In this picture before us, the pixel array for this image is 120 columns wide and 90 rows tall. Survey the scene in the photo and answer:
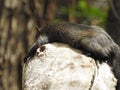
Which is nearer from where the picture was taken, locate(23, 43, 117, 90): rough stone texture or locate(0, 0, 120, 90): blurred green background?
locate(23, 43, 117, 90): rough stone texture

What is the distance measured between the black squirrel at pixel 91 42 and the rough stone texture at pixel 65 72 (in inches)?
9.1

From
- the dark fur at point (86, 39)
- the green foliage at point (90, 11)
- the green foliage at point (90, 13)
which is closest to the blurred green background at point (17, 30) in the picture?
the green foliage at point (90, 13)

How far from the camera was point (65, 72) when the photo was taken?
14.3ft

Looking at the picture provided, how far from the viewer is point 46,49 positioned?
4.68 meters

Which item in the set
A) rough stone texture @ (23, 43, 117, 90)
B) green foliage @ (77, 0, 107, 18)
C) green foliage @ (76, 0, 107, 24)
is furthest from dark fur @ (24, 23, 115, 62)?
green foliage @ (77, 0, 107, 18)

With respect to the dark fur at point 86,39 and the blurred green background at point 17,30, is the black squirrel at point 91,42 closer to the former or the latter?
the dark fur at point 86,39

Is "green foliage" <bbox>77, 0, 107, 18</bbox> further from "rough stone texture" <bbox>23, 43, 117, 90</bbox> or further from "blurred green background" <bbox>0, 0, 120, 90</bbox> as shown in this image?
"rough stone texture" <bbox>23, 43, 117, 90</bbox>

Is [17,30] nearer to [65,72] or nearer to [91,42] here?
[91,42]

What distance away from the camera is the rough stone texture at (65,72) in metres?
4.29

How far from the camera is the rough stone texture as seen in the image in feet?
14.1

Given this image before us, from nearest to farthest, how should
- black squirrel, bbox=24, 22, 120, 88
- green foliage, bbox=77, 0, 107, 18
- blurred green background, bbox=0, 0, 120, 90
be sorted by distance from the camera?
1. black squirrel, bbox=24, 22, 120, 88
2. blurred green background, bbox=0, 0, 120, 90
3. green foliage, bbox=77, 0, 107, 18

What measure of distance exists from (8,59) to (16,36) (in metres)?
0.38

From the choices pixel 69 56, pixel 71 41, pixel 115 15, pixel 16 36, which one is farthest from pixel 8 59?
pixel 69 56

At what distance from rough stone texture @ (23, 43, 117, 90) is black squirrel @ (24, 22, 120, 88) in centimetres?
23
